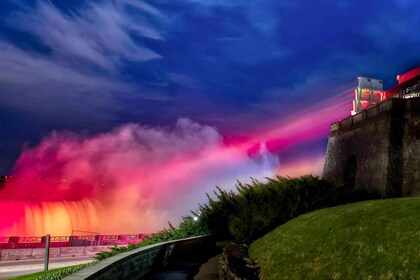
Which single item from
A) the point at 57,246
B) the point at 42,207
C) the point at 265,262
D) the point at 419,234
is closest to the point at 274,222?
the point at 265,262

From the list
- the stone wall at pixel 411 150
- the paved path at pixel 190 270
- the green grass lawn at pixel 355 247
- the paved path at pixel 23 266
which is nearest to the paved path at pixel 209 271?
the paved path at pixel 190 270

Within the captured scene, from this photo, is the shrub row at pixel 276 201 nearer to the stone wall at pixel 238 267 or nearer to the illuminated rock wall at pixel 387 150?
the illuminated rock wall at pixel 387 150

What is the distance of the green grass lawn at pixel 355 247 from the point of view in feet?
19.6

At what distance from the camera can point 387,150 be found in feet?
56.3

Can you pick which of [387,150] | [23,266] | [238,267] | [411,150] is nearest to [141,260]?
[238,267]

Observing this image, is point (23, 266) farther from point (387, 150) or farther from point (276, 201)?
point (387, 150)

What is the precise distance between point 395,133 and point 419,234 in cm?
1220

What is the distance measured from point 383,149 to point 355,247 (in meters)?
11.8

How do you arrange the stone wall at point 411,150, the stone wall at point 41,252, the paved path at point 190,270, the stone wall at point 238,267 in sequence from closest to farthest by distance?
the stone wall at point 238,267, the paved path at point 190,270, the stone wall at point 411,150, the stone wall at point 41,252

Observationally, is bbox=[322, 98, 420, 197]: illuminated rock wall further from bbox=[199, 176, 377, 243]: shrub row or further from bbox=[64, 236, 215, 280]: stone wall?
bbox=[64, 236, 215, 280]: stone wall

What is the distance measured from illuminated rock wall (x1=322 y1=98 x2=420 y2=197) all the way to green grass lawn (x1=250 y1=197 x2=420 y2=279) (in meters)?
7.87

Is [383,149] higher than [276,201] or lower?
higher

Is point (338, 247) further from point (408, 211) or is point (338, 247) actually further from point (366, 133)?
point (366, 133)

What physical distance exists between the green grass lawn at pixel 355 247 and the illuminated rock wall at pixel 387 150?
25.8 feet
